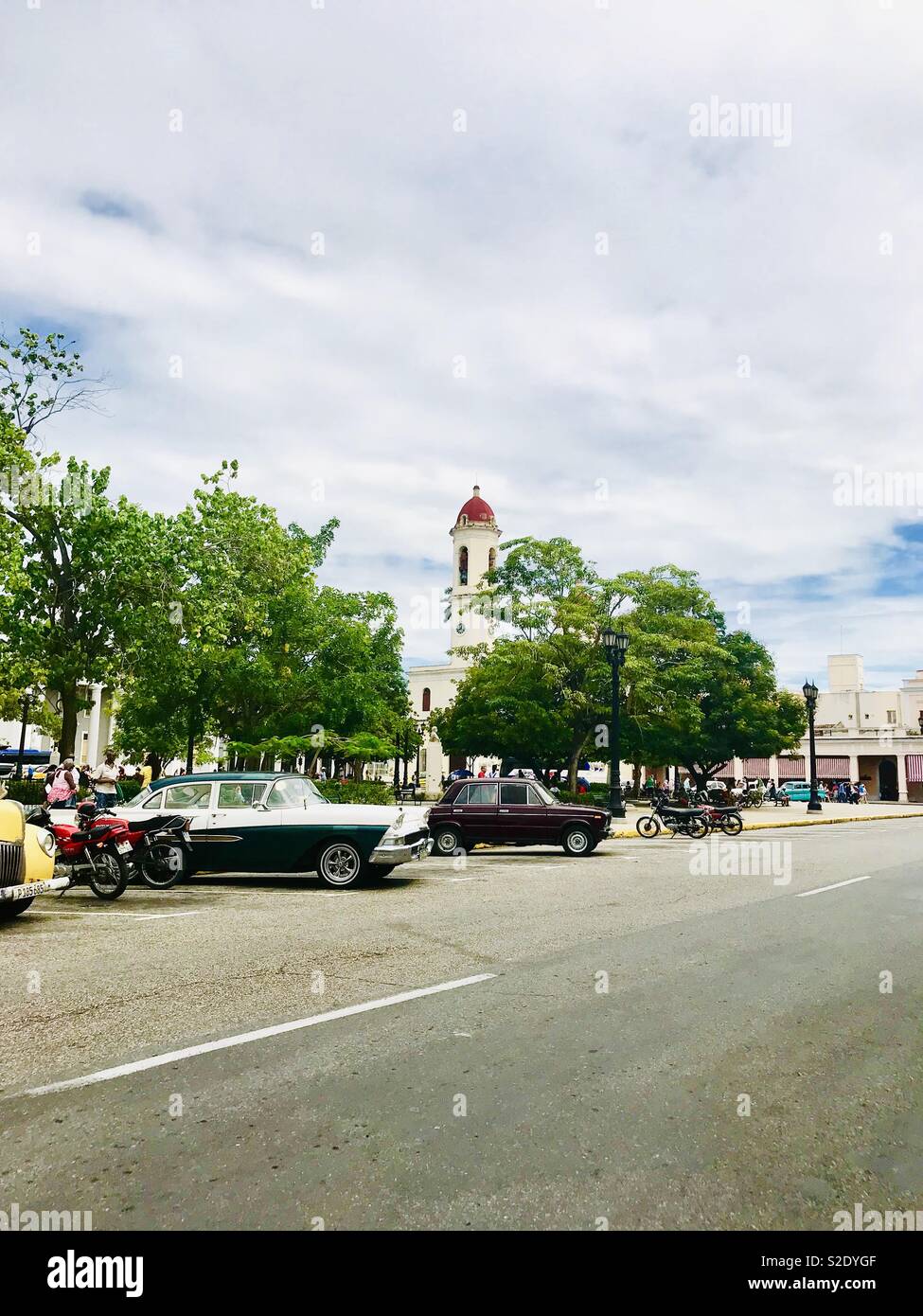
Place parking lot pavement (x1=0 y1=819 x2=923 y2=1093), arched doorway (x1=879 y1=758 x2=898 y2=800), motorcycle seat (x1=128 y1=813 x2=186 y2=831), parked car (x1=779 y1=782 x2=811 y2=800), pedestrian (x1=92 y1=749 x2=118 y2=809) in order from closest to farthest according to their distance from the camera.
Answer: parking lot pavement (x1=0 y1=819 x2=923 y2=1093), motorcycle seat (x1=128 y1=813 x2=186 y2=831), pedestrian (x1=92 y1=749 x2=118 y2=809), parked car (x1=779 y1=782 x2=811 y2=800), arched doorway (x1=879 y1=758 x2=898 y2=800)

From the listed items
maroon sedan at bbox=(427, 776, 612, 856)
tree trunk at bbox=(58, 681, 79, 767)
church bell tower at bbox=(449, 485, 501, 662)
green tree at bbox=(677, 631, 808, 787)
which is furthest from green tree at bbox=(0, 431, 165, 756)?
church bell tower at bbox=(449, 485, 501, 662)

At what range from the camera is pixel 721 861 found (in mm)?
17000

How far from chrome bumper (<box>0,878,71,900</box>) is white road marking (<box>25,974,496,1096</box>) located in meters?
5.05

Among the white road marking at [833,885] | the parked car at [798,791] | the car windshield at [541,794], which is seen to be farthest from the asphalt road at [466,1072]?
the parked car at [798,791]

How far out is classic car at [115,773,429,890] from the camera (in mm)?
12789

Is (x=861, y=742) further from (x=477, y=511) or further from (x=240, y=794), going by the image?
(x=240, y=794)

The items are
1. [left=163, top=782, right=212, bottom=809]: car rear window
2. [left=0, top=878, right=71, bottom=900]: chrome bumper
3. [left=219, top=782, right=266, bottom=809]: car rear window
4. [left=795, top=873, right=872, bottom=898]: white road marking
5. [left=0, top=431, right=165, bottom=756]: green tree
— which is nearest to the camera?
[left=0, top=878, right=71, bottom=900]: chrome bumper

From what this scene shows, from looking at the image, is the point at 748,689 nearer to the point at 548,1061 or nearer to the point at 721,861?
the point at 721,861

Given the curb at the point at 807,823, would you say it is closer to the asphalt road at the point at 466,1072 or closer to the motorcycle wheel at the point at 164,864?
the motorcycle wheel at the point at 164,864

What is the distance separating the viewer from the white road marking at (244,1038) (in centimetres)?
467

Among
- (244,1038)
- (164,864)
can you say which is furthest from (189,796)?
(244,1038)

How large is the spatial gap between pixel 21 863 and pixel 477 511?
74703 millimetres

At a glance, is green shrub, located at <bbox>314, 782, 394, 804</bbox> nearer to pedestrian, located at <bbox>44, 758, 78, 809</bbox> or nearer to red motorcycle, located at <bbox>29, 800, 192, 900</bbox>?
pedestrian, located at <bbox>44, 758, 78, 809</bbox>
